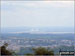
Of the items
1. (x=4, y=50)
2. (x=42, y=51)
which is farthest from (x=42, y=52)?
(x=4, y=50)

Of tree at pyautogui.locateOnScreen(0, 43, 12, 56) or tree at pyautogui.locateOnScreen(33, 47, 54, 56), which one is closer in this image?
tree at pyautogui.locateOnScreen(0, 43, 12, 56)

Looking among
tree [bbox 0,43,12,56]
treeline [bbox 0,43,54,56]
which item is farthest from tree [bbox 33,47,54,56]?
tree [bbox 0,43,12,56]

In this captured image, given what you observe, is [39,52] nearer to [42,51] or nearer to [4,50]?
[42,51]

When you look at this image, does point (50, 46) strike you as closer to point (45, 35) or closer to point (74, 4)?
point (45, 35)

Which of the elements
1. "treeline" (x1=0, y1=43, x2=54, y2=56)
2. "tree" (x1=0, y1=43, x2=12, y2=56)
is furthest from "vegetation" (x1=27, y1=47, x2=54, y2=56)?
"tree" (x1=0, y1=43, x2=12, y2=56)

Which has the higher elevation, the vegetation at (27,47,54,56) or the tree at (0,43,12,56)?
the tree at (0,43,12,56)

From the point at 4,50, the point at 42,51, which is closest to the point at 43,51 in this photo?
the point at 42,51

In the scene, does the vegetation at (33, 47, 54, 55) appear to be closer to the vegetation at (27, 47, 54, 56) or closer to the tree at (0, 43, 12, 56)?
the vegetation at (27, 47, 54, 56)

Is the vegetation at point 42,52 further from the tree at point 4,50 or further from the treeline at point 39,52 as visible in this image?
the tree at point 4,50

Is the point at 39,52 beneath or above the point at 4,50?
beneath

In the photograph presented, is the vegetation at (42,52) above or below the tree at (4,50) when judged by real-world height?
below

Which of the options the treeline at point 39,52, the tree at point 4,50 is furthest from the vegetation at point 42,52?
the tree at point 4,50
